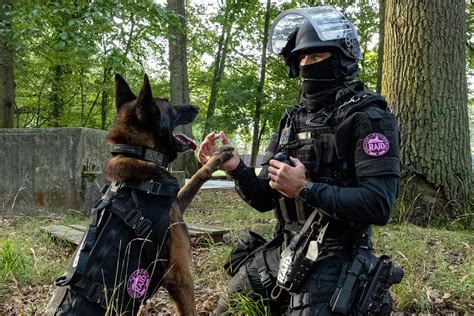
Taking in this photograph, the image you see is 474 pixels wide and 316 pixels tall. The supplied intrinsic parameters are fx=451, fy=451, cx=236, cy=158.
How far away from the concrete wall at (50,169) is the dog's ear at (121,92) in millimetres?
3774

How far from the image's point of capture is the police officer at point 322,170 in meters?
2.33

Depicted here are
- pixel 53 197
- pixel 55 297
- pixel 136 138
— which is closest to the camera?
pixel 55 297

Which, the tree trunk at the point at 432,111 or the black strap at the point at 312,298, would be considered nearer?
the black strap at the point at 312,298

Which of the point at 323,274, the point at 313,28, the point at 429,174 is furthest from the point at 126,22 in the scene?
the point at 323,274

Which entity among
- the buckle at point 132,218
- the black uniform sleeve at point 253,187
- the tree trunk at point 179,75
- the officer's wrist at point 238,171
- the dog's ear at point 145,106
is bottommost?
the buckle at point 132,218

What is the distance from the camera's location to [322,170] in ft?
8.55

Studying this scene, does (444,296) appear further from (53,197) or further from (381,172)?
(53,197)

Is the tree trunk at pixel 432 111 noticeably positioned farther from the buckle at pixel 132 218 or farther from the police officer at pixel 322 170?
the buckle at pixel 132 218

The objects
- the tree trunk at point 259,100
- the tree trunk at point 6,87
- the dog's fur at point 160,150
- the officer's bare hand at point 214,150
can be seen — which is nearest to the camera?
the dog's fur at point 160,150

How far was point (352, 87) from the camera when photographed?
265 cm

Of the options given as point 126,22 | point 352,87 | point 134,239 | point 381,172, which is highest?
point 126,22

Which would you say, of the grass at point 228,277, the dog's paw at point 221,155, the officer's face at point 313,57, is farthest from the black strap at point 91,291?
the officer's face at point 313,57

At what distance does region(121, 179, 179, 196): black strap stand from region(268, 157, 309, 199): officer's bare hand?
79cm

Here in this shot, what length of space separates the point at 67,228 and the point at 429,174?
4.61 meters
